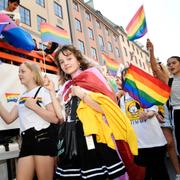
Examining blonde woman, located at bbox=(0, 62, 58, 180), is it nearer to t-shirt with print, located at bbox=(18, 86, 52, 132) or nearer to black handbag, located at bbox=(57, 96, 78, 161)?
t-shirt with print, located at bbox=(18, 86, 52, 132)

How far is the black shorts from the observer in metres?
2.49

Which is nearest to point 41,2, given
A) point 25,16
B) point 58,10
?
point 58,10

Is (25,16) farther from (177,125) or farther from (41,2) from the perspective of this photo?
(177,125)

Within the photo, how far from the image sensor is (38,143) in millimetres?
2510

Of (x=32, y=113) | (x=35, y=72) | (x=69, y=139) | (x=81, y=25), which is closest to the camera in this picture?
(x=69, y=139)

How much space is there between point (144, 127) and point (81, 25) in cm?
2637

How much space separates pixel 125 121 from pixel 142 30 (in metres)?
2.56

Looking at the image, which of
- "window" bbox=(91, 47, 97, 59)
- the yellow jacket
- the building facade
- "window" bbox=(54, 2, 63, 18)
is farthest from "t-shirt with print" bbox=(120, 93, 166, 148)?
"window" bbox=(91, 47, 97, 59)

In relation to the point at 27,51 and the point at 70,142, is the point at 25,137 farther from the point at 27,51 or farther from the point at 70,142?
the point at 27,51

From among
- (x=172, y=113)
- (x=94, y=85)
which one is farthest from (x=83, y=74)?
(x=172, y=113)

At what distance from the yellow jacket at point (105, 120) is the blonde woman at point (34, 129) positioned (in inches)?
21.7

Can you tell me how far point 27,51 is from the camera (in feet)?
11.8

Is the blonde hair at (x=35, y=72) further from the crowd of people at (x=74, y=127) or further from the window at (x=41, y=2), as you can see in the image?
the window at (x=41, y=2)

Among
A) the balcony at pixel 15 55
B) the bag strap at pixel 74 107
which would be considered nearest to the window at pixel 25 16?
the balcony at pixel 15 55
